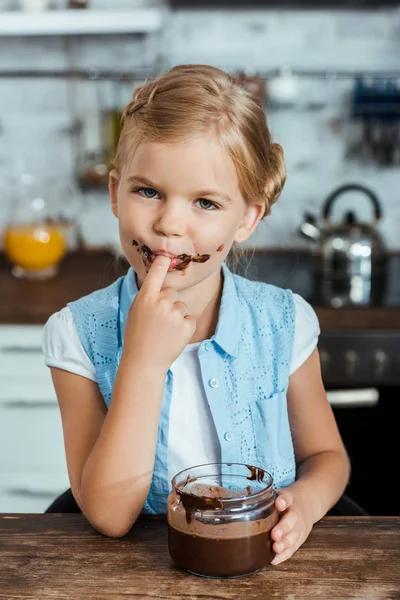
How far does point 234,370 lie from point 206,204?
31 cm

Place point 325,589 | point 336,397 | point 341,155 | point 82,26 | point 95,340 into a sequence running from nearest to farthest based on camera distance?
point 325,589 → point 95,340 → point 336,397 → point 82,26 → point 341,155

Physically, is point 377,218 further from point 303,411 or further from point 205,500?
point 205,500

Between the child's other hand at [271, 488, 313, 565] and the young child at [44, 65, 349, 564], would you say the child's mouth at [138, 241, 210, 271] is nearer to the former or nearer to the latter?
the young child at [44, 65, 349, 564]

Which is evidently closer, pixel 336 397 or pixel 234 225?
→ pixel 234 225

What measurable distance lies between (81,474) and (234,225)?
16.1 inches

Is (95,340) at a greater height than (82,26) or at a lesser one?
lesser

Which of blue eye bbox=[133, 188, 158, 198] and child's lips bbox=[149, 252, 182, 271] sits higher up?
blue eye bbox=[133, 188, 158, 198]

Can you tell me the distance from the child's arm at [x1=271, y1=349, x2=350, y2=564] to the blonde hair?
327 mm

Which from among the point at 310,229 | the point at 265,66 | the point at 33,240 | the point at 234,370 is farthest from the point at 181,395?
the point at 265,66

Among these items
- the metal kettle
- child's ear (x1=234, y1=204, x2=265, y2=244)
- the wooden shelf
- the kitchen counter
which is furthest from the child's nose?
the wooden shelf

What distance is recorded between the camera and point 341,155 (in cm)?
307

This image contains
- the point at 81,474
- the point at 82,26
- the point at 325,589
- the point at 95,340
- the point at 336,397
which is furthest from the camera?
the point at 82,26

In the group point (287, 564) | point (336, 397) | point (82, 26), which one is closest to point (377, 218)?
point (336, 397)

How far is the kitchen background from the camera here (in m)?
2.81
